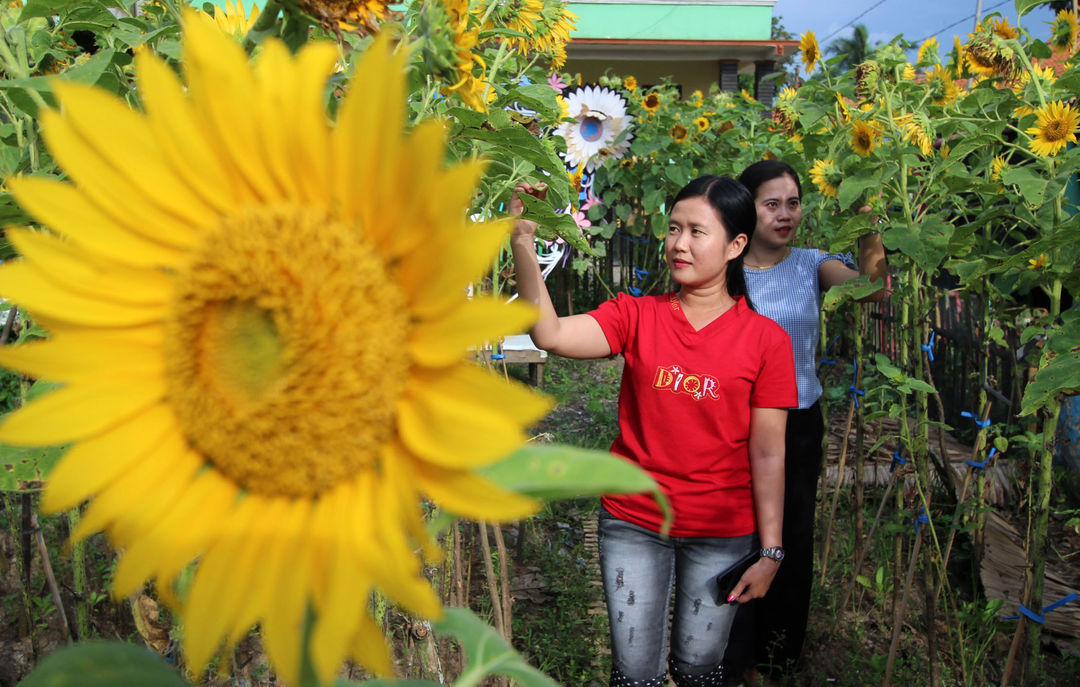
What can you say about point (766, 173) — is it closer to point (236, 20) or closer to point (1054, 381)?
point (1054, 381)

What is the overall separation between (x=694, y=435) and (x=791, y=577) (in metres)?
0.91

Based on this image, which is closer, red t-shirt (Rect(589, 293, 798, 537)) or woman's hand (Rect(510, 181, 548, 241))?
woman's hand (Rect(510, 181, 548, 241))

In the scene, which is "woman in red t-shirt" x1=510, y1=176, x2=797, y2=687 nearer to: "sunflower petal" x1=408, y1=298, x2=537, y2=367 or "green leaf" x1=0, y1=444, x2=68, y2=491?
"green leaf" x1=0, y1=444, x2=68, y2=491

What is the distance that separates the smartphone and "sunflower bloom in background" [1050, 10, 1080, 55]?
1.45m

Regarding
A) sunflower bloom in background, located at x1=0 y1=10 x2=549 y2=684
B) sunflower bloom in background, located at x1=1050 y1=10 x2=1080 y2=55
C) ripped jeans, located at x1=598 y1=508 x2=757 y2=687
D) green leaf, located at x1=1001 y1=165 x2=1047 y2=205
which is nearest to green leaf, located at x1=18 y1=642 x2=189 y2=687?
sunflower bloom in background, located at x1=0 y1=10 x2=549 y2=684

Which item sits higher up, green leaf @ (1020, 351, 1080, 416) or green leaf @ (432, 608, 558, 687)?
green leaf @ (1020, 351, 1080, 416)

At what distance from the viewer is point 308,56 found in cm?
38

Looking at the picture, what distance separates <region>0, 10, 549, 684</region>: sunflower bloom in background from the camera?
0.35m

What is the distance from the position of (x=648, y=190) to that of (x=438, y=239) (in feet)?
18.3

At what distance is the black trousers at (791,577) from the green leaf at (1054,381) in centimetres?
94

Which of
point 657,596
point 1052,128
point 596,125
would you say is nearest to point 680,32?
point 596,125

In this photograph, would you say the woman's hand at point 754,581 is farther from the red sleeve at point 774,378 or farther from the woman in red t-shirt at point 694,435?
the red sleeve at point 774,378

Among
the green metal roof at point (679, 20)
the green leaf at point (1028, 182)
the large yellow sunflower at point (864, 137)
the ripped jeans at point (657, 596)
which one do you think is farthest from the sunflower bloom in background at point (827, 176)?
the green metal roof at point (679, 20)

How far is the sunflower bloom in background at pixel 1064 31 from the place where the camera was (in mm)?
2066
